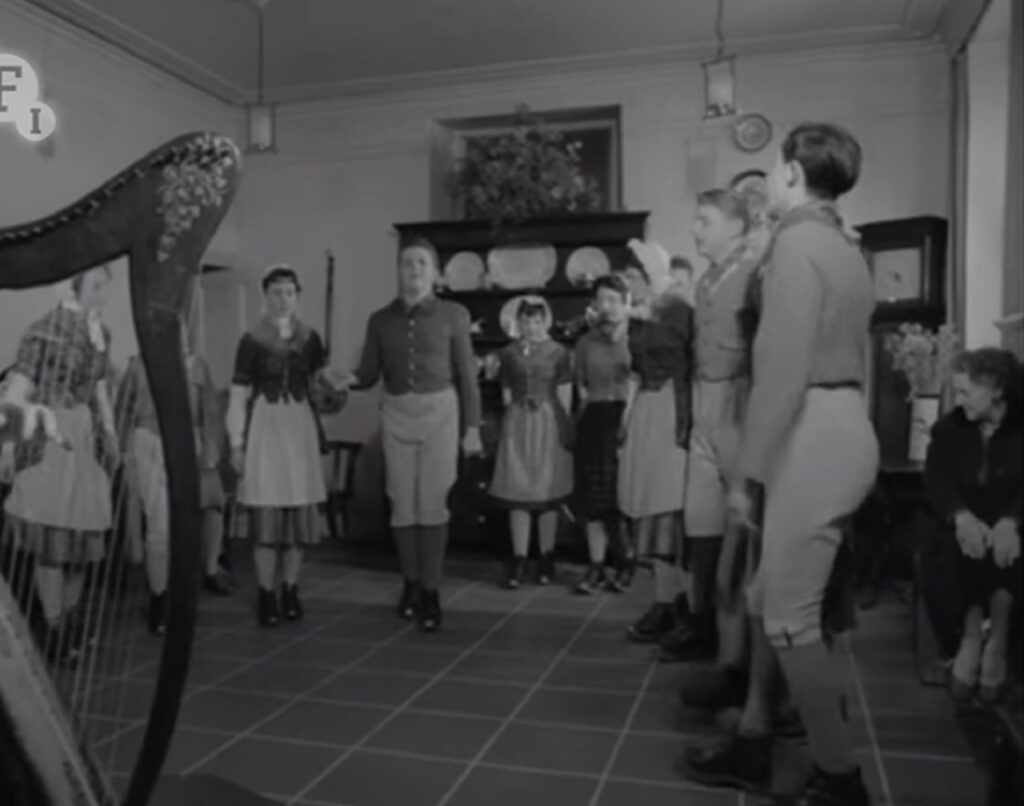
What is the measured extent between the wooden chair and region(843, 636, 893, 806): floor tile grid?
307cm

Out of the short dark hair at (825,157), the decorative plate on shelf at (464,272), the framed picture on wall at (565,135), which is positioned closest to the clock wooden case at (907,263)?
the framed picture on wall at (565,135)

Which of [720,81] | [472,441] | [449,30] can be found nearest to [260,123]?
[449,30]

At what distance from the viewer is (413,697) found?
280 cm

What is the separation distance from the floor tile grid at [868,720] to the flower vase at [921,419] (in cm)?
111

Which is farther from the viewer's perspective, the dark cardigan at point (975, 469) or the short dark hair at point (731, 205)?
the short dark hair at point (731, 205)

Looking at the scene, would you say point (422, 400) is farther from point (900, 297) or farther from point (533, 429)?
point (900, 297)

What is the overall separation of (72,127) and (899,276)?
14.1 feet

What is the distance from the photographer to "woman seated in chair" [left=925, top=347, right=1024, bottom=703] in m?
2.44

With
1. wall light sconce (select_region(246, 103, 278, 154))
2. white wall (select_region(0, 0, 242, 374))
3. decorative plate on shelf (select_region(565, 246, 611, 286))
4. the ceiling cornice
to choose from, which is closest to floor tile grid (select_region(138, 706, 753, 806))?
white wall (select_region(0, 0, 242, 374))

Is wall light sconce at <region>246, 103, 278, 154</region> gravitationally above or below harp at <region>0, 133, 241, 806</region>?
above

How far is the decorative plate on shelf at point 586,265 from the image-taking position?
17.3 ft

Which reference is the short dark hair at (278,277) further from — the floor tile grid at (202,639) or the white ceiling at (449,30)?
the white ceiling at (449,30)

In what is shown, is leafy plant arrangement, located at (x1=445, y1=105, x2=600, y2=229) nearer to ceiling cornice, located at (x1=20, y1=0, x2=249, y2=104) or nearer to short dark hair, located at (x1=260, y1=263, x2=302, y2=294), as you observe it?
ceiling cornice, located at (x1=20, y1=0, x2=249, y2=104)

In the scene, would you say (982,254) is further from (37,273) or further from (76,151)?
(76,151)
